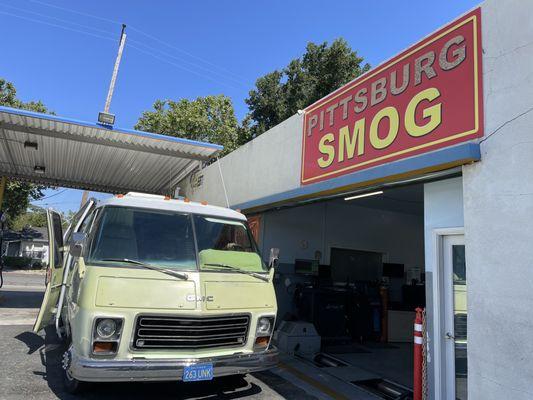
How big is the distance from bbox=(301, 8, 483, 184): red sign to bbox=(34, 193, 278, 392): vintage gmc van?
2113 millimetres

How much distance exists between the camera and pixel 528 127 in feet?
12.7

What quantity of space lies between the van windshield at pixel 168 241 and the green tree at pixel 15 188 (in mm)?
23107

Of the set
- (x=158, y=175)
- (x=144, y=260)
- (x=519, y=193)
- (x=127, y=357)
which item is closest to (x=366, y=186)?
(x=519, y=193)

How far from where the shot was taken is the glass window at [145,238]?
5016 mm

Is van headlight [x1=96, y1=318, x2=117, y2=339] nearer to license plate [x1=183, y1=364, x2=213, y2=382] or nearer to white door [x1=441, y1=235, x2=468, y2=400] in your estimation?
license plate [x1=183, y1=364, x2=213, y2=382]

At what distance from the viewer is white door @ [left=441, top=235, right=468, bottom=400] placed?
4656 mm

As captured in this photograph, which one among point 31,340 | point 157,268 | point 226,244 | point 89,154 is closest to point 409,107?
point 226,244

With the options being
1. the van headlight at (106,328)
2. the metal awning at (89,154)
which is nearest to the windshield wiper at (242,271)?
the van headlight at (106,328)

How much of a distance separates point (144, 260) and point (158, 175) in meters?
9.12

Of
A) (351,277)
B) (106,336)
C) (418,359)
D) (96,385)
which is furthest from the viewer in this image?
(351,277)

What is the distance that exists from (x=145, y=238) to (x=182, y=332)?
1.28 meters

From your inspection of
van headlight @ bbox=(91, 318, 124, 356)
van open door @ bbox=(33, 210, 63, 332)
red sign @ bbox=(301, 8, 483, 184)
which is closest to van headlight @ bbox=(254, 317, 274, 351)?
van headlight @ bbox=(91, 318, 124, 356)

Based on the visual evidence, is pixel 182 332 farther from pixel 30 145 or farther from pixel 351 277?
pixel 30 145

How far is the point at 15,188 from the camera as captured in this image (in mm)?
27203
